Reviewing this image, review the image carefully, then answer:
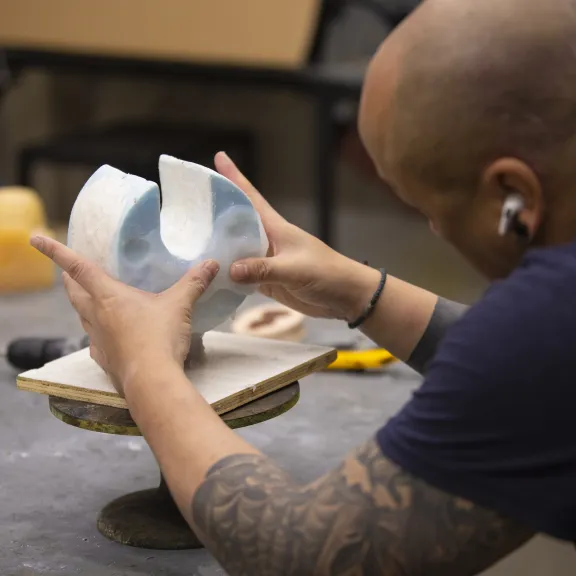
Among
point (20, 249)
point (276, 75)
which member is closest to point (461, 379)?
point (20, 249)

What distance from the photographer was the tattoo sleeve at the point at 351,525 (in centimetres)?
74

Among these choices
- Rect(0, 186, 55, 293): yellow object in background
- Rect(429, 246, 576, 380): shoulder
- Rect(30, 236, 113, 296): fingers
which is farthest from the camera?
Rect(0, 186, 55, 293): yellow object in background

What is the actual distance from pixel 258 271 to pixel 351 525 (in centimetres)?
33

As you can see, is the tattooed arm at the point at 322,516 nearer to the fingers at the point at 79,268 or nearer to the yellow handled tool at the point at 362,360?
the fingers at the point at 79,268

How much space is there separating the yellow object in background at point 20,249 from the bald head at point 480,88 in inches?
50.9

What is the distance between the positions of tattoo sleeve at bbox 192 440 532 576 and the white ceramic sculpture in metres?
0.27

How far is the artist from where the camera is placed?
71 cm

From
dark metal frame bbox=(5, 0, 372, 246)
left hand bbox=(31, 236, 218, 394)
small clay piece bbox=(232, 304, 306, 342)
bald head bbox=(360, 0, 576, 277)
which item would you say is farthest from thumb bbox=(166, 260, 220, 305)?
dark metal frame bbox=(5, 0, 372, 246)

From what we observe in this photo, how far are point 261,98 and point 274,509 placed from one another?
3.10 meters

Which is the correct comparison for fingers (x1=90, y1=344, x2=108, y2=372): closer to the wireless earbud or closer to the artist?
the artist

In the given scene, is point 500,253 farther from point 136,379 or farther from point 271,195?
point 271,195

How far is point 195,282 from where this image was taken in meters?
0.95

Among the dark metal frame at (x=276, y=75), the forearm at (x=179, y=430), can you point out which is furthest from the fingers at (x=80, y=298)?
the dark metal frame at (x=276, y=75)

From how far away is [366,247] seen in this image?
12.1ft
